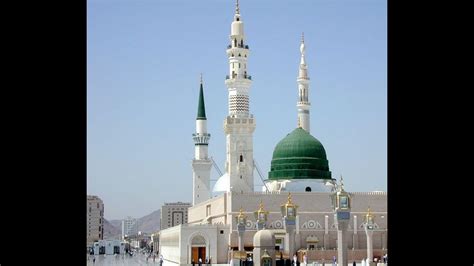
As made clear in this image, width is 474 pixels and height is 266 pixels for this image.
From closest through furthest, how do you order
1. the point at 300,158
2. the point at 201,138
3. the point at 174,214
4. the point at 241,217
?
the point at 241,217
the point at 300,158
the point at 201,138
the point at 174,214

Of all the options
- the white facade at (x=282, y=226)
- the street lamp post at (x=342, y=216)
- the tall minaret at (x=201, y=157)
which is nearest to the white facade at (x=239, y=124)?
the white facade at (x=282, y=226)

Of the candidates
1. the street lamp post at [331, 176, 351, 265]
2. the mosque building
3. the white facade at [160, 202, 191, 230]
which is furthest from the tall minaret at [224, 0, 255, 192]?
the white facade at [160, 202, 191, 230]

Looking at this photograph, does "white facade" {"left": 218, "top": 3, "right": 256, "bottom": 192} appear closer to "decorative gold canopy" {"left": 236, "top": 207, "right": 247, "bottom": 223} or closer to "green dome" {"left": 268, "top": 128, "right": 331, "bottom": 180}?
"green dome" {"left": 268, "top": 128, "right": 331, "bottom": 180}

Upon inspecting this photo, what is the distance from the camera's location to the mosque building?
3300 cm

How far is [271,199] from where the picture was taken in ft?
112

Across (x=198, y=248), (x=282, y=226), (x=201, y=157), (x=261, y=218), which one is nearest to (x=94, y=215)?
(x=201, y=157)

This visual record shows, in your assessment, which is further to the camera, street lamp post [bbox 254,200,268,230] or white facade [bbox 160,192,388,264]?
white facade [bbox 160,192,388,264]

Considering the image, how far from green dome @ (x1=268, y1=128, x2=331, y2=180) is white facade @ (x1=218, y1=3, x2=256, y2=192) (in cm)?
139

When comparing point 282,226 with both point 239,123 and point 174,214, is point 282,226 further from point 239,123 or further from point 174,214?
point 174,214

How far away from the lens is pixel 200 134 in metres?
46.8

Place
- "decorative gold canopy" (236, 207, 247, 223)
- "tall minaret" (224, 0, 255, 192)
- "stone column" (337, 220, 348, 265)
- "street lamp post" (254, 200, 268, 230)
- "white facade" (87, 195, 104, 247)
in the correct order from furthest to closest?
"white facade" (87, 195, 104, 247)
"tall minaret" (224, 0, 255, 192)
"decorative gold canopy" (236, 207, 247, 223)
"street lamp post" (254, 200, 268, 230)
"stone column" (337, 220, 348, 265)

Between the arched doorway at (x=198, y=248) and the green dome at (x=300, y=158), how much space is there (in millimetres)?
6131

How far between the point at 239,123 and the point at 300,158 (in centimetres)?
351
